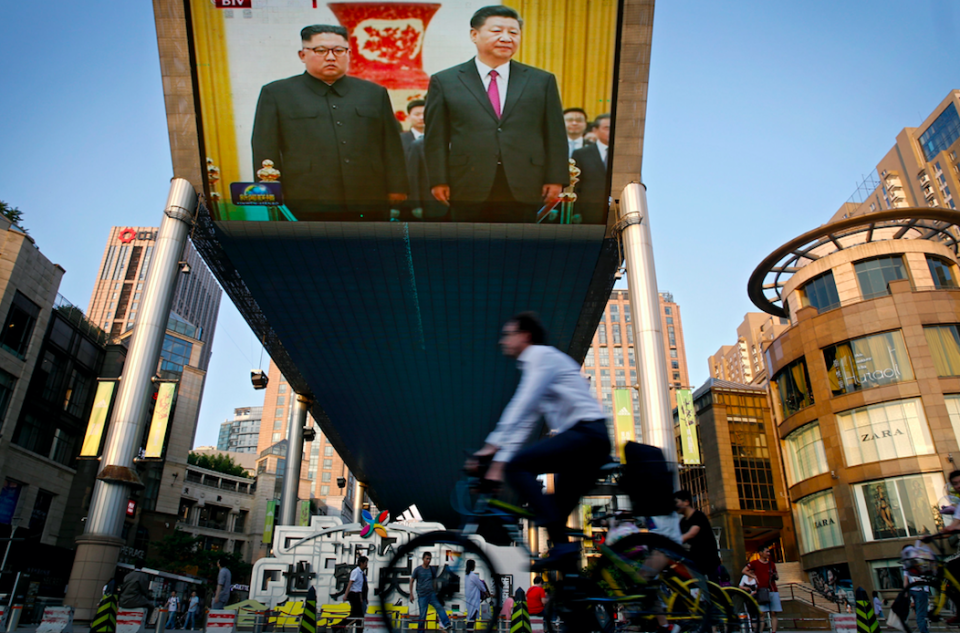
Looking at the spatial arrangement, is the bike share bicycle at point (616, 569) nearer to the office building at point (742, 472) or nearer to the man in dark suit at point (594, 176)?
the man in dark suit at point (594, 176)

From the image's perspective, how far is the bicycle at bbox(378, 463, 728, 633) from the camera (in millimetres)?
3682

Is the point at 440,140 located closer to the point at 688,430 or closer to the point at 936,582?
the point at 936,582

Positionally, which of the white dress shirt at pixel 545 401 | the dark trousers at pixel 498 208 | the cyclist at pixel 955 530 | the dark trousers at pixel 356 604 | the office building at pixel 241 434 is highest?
the office building at pixel 241 434

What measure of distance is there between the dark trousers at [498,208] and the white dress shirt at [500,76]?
6.56ft

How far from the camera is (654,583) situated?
3809 millimetres

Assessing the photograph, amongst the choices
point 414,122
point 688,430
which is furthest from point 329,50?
point 688,430

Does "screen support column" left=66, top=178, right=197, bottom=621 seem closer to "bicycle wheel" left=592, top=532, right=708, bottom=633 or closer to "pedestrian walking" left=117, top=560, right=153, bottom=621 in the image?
"pedestrian walking" left=117, top=560, right=153, bottom=621

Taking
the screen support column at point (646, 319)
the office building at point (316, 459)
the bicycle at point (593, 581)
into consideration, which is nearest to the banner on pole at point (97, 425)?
the screen support column at point (646, 319)

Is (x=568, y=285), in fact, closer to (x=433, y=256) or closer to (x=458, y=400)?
(x=433, y=256)

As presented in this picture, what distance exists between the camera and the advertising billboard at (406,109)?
16844mm

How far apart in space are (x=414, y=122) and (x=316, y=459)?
101 metres

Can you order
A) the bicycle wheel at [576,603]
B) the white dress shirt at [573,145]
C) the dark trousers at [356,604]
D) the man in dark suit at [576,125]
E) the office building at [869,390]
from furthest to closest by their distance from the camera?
the office building at [869,390]
the white dress shirt at [573,145]
the man in dark suit at [576,125]
the dark trousers at [356,604]
the bicycle wheel at [576,603]

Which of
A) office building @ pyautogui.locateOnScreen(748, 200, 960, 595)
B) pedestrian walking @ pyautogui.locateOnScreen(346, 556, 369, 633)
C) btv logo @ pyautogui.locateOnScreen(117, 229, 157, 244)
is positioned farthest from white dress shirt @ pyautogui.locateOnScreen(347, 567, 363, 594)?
btv logo @ pyautogui.locateOnScreen(117, 229, 157, 244)

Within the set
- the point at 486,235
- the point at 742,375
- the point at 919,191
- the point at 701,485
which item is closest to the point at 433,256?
the point at 486,235
